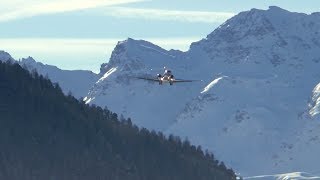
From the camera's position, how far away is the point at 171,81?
199750 millimetres
